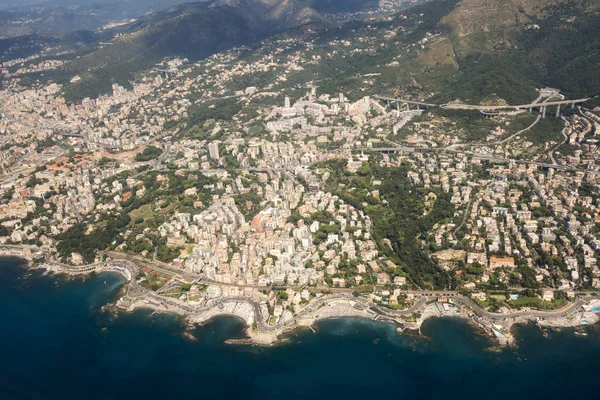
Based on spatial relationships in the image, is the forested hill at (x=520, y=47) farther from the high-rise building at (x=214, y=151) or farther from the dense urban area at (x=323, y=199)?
the high-rise building at (x=214, y=151)

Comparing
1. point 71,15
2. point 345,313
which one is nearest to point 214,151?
point 345,313

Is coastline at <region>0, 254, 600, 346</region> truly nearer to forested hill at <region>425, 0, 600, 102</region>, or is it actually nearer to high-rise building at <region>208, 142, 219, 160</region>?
high-rise building at <region>208, 142, 219, 160</region>

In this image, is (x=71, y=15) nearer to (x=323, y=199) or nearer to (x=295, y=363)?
(x=323, y=199)

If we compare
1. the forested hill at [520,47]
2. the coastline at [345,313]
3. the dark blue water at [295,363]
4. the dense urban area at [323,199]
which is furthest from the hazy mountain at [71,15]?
the coastline at [345,313]

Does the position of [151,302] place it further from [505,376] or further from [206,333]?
[505,376]

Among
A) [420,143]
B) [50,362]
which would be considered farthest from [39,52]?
[50,362]
